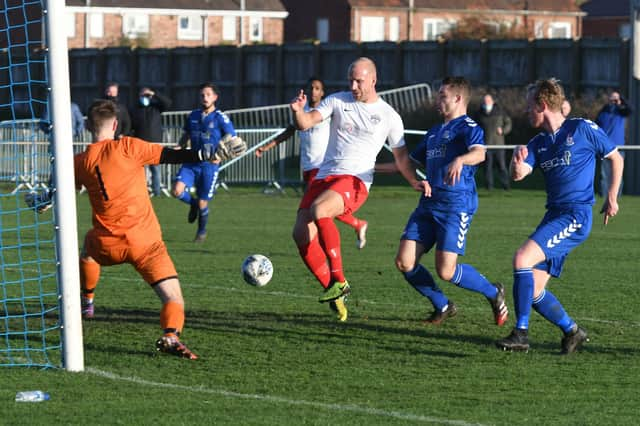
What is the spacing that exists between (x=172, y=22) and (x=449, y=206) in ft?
208

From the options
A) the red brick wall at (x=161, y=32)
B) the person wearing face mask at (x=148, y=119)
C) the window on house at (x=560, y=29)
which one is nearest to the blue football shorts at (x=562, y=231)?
the person wearing face mask at (x=148, y=119)

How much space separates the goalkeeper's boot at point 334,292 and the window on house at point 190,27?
63.5 metres

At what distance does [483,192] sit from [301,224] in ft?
52.1

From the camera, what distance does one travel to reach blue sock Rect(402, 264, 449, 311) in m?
10.0

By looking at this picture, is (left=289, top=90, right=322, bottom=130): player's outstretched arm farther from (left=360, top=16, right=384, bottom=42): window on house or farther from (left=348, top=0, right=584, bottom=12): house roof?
(left=360, top=16, right=384, bottom=42): window on house

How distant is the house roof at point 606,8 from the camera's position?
3004 inches

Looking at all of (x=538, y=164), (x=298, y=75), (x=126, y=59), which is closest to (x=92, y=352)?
(x=538, y=164)

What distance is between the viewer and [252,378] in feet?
25.8

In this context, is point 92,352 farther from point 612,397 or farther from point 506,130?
point 506,130

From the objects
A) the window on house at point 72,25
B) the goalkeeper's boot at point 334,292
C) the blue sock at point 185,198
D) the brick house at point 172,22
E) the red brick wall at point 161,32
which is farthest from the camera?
the red brick wall at point 161,32

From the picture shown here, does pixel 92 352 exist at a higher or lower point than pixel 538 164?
lower

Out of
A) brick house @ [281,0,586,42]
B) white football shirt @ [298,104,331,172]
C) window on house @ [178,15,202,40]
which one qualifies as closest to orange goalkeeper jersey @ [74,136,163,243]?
white football shirt @ [298,104,331,172]

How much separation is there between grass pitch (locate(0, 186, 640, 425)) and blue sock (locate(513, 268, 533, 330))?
0.25m

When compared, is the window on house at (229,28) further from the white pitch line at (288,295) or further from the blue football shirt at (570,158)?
the blue football shirt at (570,158)
